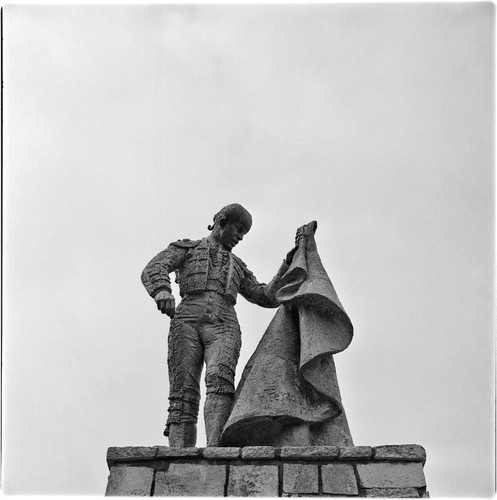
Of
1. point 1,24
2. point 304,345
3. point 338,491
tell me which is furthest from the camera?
point 1,24

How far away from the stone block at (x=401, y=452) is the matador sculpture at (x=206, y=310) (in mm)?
1236

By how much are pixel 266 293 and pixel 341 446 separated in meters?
1.93

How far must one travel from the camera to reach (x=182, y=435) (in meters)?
7.82

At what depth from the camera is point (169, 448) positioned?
7.09 meters

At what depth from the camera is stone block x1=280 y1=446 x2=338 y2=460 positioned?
22.9 feet

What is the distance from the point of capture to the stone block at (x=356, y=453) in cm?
695

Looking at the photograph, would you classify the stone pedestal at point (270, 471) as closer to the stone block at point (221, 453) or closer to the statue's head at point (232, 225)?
the stone block at point (221, 453)

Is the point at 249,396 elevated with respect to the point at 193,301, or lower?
lower

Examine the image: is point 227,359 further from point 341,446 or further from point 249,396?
point 341,446

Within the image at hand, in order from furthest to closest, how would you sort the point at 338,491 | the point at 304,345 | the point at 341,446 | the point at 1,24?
the point at 1,24 → the point at 304,345 → the point at 341,446 → the point at 338,491

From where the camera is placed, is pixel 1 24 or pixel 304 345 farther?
pixel 1 24

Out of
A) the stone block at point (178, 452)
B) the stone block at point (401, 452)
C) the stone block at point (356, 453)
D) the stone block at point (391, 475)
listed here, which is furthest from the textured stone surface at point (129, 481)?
the stone block at point (401, 452)

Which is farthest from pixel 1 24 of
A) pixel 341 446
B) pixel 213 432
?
pixel 341 446

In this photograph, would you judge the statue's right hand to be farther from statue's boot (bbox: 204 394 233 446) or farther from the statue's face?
the statue's face
